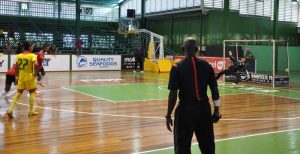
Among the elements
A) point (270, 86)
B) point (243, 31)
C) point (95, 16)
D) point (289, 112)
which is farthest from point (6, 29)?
point (289, 112)

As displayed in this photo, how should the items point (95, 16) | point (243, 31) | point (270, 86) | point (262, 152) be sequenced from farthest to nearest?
1. point (95, 16)
2. point (243, 31)
3. point (270, 86)
4. point (262, 152)

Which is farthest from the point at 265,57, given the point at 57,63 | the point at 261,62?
the point at 57,63

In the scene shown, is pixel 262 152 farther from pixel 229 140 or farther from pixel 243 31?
pixel 243 31

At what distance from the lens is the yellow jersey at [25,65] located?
9836mm

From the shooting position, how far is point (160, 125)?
9.31 m

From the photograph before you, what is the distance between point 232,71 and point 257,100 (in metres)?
7.29

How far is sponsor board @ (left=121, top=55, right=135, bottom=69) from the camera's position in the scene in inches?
1229

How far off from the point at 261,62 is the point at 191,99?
98.0ft

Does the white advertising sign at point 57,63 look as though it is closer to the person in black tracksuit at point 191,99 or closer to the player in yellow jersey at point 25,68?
the player in yellow jersey at point 25,68

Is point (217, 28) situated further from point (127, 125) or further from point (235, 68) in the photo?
point (127, 125)

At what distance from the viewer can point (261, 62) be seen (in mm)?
33344

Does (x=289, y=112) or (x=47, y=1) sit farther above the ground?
(x=47, y=1)

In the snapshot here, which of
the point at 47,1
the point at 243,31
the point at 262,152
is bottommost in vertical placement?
the point at 262,152

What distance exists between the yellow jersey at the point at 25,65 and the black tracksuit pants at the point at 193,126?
5941 millimetres
